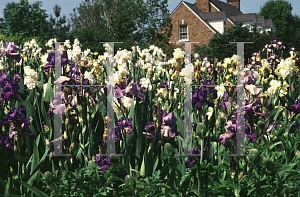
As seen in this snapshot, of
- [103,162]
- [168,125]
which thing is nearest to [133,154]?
[103,162]

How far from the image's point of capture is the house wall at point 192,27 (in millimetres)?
26547

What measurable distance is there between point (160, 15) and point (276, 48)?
50.5 ft

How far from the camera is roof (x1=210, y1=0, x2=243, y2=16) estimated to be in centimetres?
3281

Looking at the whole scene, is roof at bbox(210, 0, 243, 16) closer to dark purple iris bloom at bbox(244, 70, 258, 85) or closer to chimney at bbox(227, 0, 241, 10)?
chimney at bbox(227, 0, 241, 10)

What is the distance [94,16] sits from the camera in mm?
23531

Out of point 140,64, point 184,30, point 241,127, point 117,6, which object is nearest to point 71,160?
point 241,127

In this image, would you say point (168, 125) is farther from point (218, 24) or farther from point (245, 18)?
point (245, 18)

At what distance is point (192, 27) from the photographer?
27.4 m

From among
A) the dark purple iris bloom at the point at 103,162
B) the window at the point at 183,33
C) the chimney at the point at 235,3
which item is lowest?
the dark purple iris bloom at the point at 103,162

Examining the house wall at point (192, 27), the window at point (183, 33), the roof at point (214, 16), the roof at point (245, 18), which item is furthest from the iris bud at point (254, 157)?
the roof at point (245, 18)

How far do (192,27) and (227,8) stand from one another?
465 inches

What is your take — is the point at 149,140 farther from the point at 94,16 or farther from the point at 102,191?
the point at 94,16

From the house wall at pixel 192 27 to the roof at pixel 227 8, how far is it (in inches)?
259

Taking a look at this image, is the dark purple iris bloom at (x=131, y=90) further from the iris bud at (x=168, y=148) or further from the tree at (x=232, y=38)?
the tree at (x=232, y=38)
